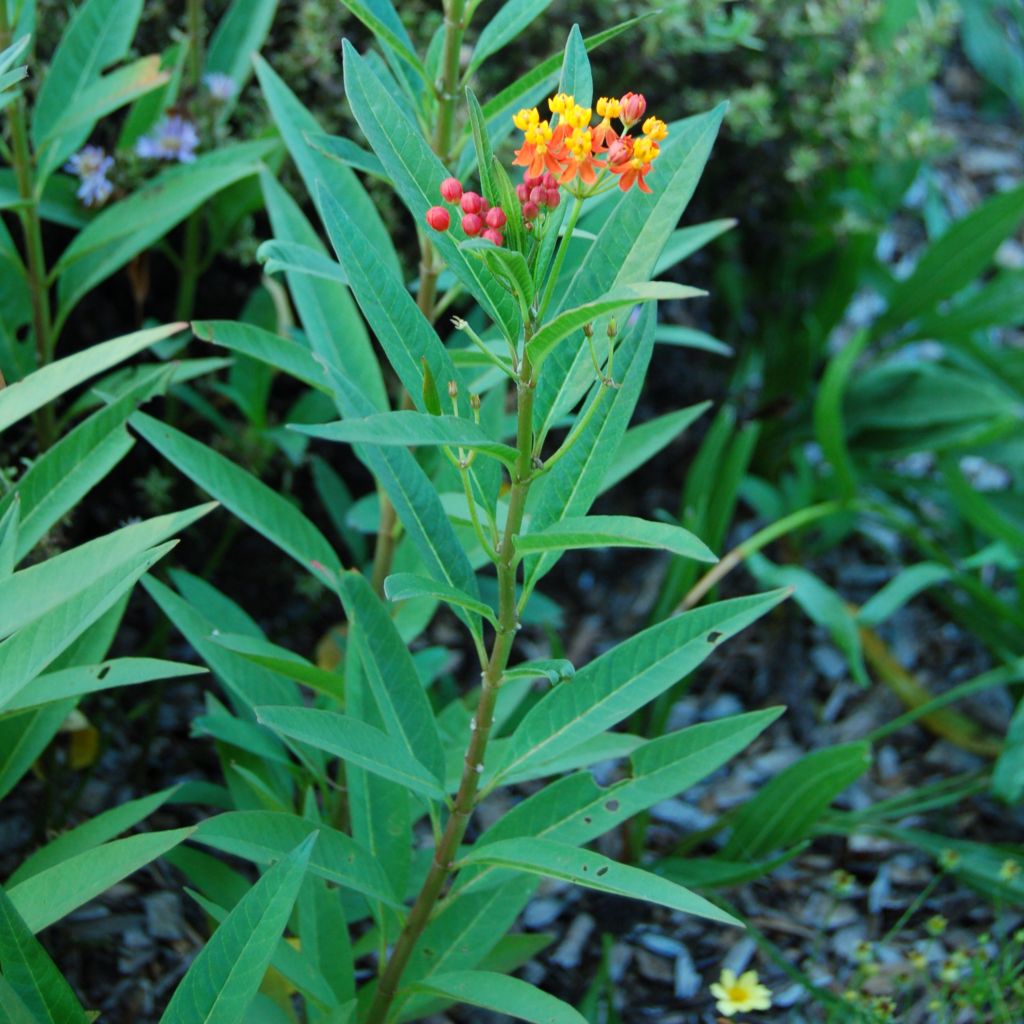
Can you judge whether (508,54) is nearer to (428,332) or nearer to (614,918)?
(428,332)

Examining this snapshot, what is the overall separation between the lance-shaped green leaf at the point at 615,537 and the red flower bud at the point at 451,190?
295 mm

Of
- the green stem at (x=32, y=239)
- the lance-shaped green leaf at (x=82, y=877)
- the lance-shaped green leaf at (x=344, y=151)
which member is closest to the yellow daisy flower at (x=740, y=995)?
the lance-shaped green leaf at (x=82, y=877)

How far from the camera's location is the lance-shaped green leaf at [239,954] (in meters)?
1.08

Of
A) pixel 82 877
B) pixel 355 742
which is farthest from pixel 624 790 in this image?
pixel 82 877

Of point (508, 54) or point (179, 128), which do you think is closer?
point (179, 128)

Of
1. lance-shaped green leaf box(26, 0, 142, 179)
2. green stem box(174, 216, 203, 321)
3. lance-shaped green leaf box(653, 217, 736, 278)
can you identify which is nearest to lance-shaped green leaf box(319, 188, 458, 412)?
lance-shaped green leaf box(653, 217, 736, 278)

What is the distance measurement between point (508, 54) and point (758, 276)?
98 centimetres

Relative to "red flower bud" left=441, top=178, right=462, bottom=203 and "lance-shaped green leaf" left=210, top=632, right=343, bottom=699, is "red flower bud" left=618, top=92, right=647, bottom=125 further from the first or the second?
"lance-shaped green leaf" left=210, top=632, right=343, bottom=699

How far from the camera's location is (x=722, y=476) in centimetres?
248

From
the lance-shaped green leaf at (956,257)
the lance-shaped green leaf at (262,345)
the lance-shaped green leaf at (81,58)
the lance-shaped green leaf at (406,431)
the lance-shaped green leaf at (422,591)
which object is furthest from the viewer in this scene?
the lance-shaped green leaf at (956,257)

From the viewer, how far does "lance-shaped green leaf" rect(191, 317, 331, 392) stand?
52.9 inches

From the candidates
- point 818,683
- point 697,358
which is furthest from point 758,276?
point 818,683

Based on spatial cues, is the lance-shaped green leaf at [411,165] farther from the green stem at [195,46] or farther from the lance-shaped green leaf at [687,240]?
the green stem at [195,46]

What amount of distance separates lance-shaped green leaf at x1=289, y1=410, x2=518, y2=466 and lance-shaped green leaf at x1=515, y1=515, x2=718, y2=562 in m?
0.09
